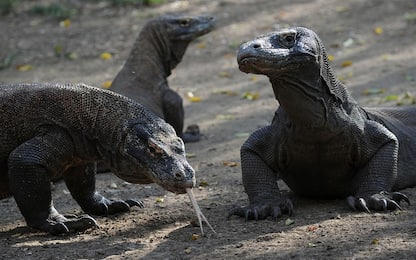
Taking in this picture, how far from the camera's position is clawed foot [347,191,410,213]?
5742 millimetres

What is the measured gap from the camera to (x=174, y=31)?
32.9ft

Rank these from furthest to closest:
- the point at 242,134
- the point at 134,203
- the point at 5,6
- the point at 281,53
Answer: the point at 5,6 < the point at 242,134 < the point at 134,203 < the point at 281,53

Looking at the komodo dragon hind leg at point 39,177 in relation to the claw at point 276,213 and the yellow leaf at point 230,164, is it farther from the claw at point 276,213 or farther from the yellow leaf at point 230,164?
the yellow leaf at point 230,164

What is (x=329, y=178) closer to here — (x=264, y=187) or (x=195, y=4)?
(x=264, y=187)

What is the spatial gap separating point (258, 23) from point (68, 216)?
7.93 m

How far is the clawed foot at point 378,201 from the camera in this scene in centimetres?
574

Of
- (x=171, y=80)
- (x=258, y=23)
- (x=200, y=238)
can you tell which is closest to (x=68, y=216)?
(x=200, y=238)

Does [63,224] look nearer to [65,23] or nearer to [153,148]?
[153,148]

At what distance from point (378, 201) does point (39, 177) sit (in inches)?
82.9

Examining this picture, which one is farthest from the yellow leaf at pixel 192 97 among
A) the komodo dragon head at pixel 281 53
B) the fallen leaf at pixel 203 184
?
the komodo dragon head at pixel 281 53

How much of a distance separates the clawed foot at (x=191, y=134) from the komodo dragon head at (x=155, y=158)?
326cm

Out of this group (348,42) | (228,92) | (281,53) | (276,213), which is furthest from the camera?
(348,42)

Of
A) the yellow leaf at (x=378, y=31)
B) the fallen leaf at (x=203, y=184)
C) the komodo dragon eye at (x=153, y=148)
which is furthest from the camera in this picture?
the yellow leaf at (x=378, y=31)

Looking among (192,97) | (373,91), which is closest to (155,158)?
(373,91)
